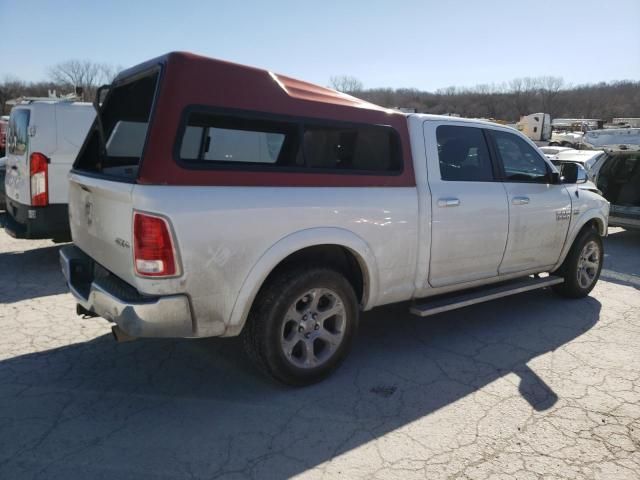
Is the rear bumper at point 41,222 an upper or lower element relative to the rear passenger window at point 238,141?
lower

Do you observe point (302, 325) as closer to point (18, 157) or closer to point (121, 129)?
point (121, 129)

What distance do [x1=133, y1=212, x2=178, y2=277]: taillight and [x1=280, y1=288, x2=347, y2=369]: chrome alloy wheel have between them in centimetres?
86

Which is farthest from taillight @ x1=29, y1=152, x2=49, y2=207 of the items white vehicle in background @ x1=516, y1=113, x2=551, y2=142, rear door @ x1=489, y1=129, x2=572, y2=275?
white vehicle in background @ x1=516, y1=113, x2=551, y2=142

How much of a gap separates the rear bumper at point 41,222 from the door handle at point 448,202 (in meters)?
4.39

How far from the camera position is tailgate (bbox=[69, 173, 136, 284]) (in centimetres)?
269

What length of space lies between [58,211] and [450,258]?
180 inches

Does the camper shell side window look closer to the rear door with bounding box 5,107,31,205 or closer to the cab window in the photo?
the cab window

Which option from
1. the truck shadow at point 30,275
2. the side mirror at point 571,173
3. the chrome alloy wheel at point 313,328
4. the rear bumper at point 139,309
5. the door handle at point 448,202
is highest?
the side mirror at point 571,173

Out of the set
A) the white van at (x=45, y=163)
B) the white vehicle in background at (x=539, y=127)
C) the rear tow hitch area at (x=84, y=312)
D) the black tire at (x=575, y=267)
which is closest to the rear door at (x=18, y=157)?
the white van at (x=45, y=163)

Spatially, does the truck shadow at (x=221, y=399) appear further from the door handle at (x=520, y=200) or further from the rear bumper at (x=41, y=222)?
the rear bumper at (x=41, y=222)

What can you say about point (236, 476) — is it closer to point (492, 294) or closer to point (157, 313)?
point (157, 313)

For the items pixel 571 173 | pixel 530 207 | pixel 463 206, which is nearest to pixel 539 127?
pixel 571 173

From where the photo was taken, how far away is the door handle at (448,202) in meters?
3.75

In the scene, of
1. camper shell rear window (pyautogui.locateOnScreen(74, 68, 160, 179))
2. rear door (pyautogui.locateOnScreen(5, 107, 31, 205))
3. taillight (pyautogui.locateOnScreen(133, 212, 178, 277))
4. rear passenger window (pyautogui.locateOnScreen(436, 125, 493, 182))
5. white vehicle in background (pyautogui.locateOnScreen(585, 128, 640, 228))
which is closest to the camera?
taillight (pyautogui.locateOnScreen(133, 212, 178, 277))
